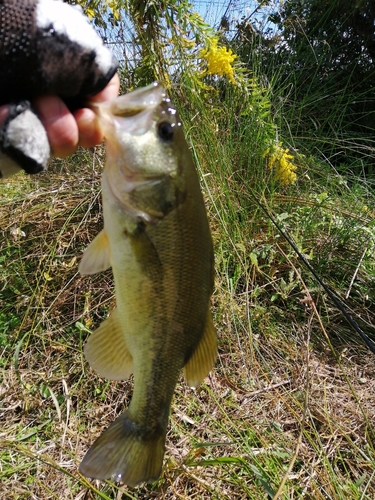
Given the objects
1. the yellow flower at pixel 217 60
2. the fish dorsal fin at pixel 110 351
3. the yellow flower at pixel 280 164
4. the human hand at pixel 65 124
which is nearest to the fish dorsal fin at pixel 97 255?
the fish dorsal fin at pixel 110 351

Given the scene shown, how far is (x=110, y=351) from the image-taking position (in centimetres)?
140

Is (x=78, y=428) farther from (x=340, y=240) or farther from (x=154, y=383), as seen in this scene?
(x=340, y=240)

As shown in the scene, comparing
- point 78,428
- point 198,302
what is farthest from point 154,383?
point 78,428

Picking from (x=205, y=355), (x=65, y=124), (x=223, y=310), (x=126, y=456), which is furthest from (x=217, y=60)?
(x=126, y=456)

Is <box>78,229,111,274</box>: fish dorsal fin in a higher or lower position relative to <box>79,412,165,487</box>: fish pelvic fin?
higher

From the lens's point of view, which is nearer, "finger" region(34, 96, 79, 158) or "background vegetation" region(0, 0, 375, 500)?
"finger" region(34, 96, 79, 158)

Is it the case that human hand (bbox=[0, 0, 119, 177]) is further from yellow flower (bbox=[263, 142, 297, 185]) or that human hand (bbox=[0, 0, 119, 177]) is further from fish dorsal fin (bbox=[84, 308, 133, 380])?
yellow flower (bbox=[263, 142, 297, 185])

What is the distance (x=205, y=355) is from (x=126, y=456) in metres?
0.36

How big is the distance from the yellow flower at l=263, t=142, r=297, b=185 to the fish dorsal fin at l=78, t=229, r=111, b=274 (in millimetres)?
2234

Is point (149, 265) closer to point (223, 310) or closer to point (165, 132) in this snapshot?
point (165, 132)

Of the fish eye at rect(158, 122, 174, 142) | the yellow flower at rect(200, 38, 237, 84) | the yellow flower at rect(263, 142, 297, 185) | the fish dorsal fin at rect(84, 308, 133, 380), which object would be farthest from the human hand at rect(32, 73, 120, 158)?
the yellow flower at rect(263, 142, 297, 185)

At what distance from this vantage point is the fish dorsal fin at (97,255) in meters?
1.31

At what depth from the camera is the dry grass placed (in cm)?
209

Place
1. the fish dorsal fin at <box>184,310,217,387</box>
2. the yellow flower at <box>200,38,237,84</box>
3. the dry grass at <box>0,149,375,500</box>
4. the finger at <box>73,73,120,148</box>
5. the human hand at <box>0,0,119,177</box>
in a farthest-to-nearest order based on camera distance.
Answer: the yellow flower at <box>200,38,237,84</box> < the dry grass at <box>0,149,375,500</box> < the fish dorsal fin at <box>184,310,217,387</box> < the finger at <box>73,73,120,148</box> < the human hand at <box>0,0,119,177</box>
